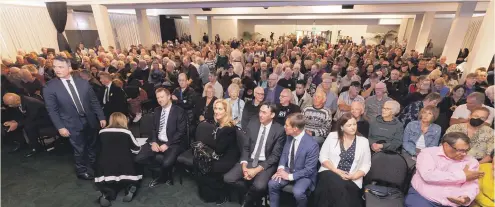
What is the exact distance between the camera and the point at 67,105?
3.27 m

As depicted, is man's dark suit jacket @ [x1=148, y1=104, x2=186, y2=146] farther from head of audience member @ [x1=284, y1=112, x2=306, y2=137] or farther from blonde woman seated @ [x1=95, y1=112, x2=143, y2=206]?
head of audience member @ [x1=284, y1=112, x2=306, y2=137]

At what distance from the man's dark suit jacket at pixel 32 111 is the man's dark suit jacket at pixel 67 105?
A: 3.77ft

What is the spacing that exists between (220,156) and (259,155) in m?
0.49

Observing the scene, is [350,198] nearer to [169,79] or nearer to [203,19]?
[169,79]

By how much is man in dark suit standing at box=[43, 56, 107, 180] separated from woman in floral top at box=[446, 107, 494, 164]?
4.69 metres

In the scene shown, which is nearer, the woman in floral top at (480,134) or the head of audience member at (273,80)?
the woman in floral top at (480,134)

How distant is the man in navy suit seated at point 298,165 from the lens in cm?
269

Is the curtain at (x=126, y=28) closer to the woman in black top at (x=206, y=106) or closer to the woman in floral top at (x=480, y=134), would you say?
the woman in black top at (x=206, y=106)

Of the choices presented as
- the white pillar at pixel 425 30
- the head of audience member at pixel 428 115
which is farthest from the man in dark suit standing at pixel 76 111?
the white pillar at pixel 425 30

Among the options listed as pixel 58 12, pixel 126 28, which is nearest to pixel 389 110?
pixel 58 12

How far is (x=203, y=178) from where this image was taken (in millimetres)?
3090

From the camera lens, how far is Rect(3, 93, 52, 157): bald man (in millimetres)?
4012

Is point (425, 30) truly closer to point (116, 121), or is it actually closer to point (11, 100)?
point (116, 121)

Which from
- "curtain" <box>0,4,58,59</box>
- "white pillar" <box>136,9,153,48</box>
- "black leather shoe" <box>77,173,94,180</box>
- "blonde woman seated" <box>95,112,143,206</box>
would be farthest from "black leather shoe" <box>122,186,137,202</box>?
"white pillar" <box>136,9,153,48</box>
